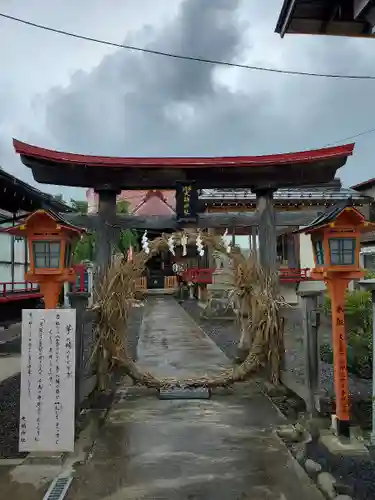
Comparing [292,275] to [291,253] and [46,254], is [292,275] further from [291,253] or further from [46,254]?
[46,254]

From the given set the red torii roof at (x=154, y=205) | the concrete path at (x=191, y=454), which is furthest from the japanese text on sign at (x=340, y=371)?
the red torii roof at (x=154, y=205)

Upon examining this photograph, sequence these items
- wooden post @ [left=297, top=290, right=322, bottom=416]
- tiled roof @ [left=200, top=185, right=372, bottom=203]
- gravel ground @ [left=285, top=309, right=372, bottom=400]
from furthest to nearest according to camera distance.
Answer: tiled roof @ [left=200, top=185, right=372, bottom=203] → gravel ground @ [left=285, top=309, right=372, bottom=400] → wooden post @ [left=297, top=290, right=322, bottom=416]

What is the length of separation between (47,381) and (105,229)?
405 centimetres

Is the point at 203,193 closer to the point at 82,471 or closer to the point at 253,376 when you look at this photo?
the point at 253,376

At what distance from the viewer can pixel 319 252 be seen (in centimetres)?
591

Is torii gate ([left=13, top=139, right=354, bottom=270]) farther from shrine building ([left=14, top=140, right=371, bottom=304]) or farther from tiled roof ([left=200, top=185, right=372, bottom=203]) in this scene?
tiled roof ([left=200, top=185, right=372, bottom=203])

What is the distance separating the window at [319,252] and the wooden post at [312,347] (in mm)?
392

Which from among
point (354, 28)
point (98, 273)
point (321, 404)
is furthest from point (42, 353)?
point (354, 28)

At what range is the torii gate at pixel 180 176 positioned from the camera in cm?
865

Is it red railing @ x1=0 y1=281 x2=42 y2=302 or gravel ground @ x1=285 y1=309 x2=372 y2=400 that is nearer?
gravel ground @ x1=285 y1=309 x2=372 y2=400

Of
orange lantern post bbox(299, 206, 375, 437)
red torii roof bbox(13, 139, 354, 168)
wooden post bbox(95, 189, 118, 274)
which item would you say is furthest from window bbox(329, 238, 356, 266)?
wooden post bbox(95, 189, 118, 274)

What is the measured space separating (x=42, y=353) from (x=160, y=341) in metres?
9.09

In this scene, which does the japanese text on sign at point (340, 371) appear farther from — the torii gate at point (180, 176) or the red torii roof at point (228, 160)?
the red torii roof at point (228, 160)

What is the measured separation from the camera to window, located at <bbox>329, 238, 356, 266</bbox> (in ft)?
18.6
